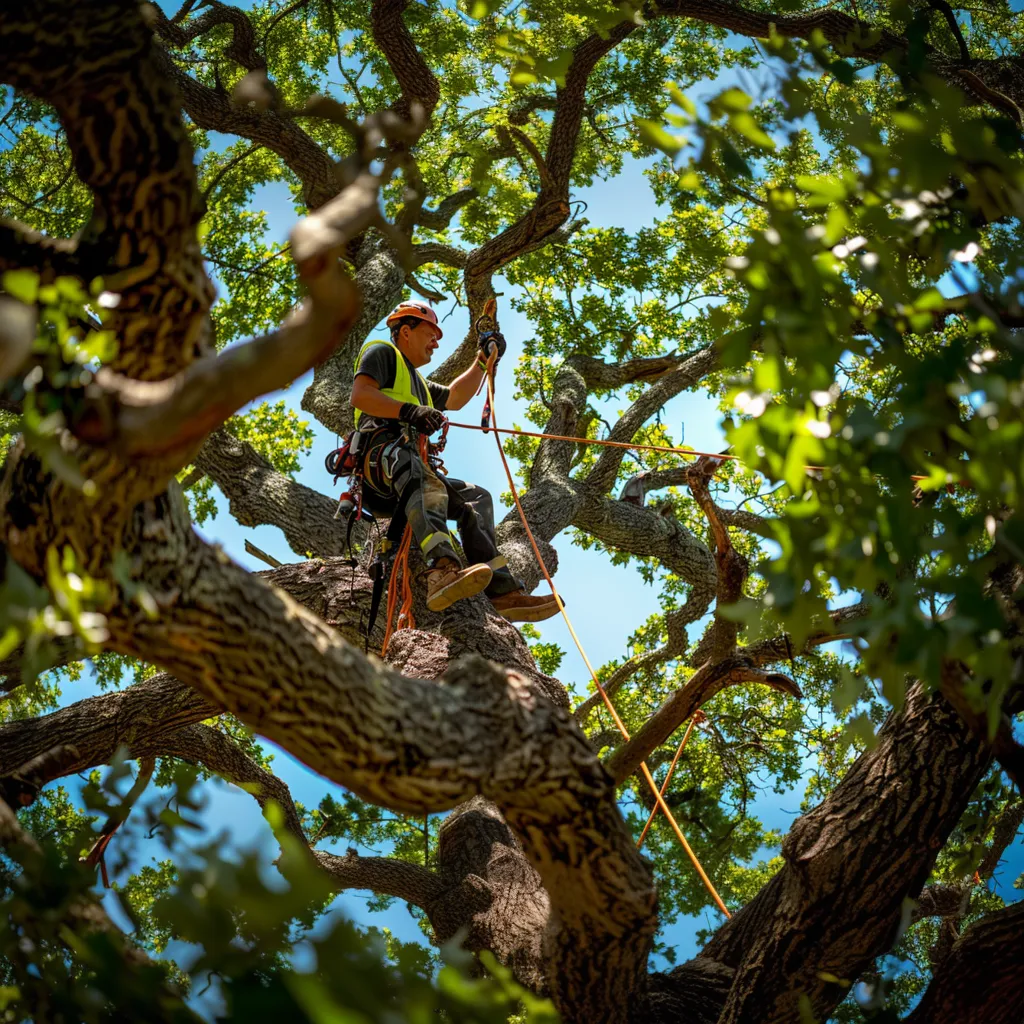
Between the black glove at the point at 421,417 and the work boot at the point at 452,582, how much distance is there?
2.21 feet

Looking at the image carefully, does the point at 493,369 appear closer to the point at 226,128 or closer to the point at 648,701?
the point at 226,128

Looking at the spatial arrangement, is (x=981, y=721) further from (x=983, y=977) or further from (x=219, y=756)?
(x=219, y=756)

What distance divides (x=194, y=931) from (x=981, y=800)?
239 centimetres

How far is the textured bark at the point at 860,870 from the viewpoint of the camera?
2.45m

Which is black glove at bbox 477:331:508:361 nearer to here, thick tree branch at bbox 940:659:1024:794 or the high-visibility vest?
the high-visibility vest

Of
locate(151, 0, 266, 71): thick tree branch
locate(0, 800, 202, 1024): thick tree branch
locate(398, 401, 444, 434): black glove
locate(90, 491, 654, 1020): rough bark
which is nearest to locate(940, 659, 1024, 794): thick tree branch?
locate(90, 491, 654, 1020): rough bark

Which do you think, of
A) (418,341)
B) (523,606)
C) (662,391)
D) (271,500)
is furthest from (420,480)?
(662,391)

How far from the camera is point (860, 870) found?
2447 mm

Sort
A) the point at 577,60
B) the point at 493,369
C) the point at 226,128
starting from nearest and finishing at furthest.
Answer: the point at 493,369, the point at 577,60, the point at 226,128

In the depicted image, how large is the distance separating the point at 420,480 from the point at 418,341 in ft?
3.39

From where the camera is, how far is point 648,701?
28.7ft

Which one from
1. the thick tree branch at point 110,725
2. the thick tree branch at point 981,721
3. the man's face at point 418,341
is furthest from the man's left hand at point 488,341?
the thick tree branch at point 981,721

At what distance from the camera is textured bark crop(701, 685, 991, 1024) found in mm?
2451

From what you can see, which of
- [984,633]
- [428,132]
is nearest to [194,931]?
[984,633]
